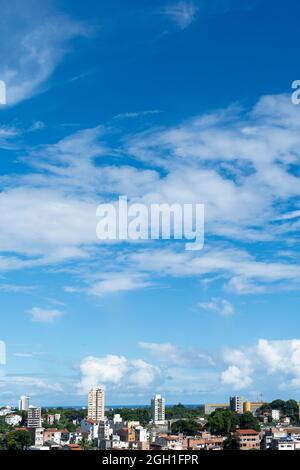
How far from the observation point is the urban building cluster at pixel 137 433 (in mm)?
13750

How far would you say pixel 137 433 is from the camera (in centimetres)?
1496

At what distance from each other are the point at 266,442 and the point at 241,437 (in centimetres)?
94

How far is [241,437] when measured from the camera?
49.5 feet

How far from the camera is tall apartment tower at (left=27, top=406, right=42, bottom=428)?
18469mm

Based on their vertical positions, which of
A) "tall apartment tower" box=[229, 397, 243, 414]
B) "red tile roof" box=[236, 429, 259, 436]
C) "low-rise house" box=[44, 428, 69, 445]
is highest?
"tall apartment tower" box=[229, 397, 243, 414]

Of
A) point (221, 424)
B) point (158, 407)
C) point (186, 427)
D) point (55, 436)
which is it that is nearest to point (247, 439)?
point (221, 424)

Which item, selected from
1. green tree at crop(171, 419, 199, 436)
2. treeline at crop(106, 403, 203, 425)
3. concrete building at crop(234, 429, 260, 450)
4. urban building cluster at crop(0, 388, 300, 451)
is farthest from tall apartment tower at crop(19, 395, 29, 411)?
concrete building at crop(234, 429, 260, 450)

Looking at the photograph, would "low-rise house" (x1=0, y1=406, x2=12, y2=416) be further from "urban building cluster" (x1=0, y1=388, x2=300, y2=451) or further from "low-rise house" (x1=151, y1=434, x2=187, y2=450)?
"low-rise house" (x1=151, y1=434, x2=187, y2=450)

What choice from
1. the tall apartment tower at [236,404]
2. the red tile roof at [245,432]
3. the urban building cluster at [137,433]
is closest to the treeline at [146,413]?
the urban building cluster at [137,433]

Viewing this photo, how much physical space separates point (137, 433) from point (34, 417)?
5.44 m

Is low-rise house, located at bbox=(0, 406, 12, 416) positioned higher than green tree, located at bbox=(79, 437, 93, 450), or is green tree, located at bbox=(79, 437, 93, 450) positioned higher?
low-rise house, located at bbox=(0, 406, 12, 416)
